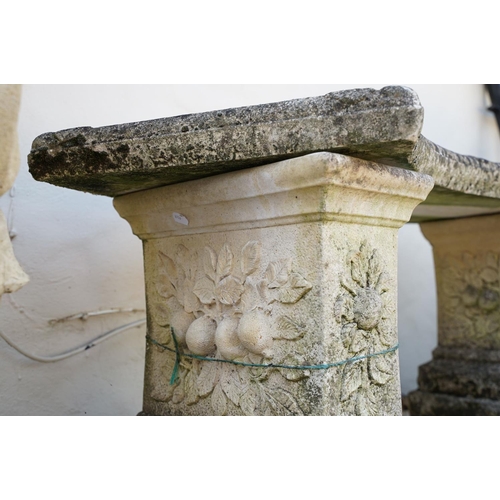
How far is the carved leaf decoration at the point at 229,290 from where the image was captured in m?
1.57

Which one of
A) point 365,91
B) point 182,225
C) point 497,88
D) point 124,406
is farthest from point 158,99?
point 497,88

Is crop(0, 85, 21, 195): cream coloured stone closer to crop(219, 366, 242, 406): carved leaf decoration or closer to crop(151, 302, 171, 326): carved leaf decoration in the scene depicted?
crop(151, 302, 171, 326): carved leaf decoration

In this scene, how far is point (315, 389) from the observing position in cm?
142

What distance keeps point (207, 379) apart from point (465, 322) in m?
1.49

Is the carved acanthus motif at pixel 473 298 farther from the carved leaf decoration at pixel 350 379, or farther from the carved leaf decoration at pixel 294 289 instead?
the carved leaf decoration at pixel 294 289

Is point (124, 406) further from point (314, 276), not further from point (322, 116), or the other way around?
point (322, 116)

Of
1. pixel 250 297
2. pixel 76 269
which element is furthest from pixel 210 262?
pixel 76 269

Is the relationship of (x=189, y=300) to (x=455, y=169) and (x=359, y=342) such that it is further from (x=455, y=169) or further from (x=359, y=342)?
(x=455, y=169)

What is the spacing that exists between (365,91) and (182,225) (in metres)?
0.61

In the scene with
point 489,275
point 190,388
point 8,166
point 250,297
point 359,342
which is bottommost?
point 190,388

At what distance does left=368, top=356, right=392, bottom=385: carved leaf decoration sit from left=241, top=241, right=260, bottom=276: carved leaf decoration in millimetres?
356

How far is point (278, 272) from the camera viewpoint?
4.87ft

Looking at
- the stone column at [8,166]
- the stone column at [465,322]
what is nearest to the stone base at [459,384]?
the stone column at [465,322]

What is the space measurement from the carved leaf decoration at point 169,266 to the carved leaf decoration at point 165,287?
16mm
